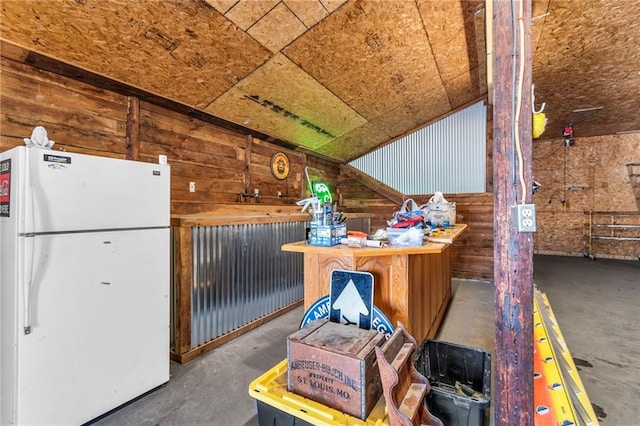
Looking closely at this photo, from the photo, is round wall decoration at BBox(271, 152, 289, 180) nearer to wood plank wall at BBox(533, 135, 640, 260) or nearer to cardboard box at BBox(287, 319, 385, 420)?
cardboard box at BBox(287, 319, 385, 420)

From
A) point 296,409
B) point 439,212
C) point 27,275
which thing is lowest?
point 296,409

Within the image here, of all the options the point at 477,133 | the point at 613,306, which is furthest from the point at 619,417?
the point at 477,133

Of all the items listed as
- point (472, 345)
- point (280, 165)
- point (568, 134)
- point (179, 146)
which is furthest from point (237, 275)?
point (568, 134)

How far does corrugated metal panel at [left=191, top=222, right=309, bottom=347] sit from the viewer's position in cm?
257

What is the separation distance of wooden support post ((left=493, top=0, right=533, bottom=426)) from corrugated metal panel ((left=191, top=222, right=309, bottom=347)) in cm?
224

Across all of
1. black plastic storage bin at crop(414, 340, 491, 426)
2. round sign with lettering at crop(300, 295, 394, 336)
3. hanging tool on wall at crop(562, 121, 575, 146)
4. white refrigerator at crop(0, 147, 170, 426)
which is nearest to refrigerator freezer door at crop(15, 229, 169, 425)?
white refrigerator at crop(0, 147, 170, 426)

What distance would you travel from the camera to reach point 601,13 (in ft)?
10.3

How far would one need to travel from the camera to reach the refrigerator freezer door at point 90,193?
60.2 inches

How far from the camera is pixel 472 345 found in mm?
2701

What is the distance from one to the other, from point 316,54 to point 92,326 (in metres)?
2.89

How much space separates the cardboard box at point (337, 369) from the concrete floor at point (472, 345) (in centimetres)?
65

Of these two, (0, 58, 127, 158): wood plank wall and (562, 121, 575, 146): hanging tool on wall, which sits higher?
(562, 121, 575, 146): hanging tool on wall

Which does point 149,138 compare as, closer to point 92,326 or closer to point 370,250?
point 92,326

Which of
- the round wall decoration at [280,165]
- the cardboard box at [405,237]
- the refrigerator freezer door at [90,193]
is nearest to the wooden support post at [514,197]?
the cardboard box at [405,237]
